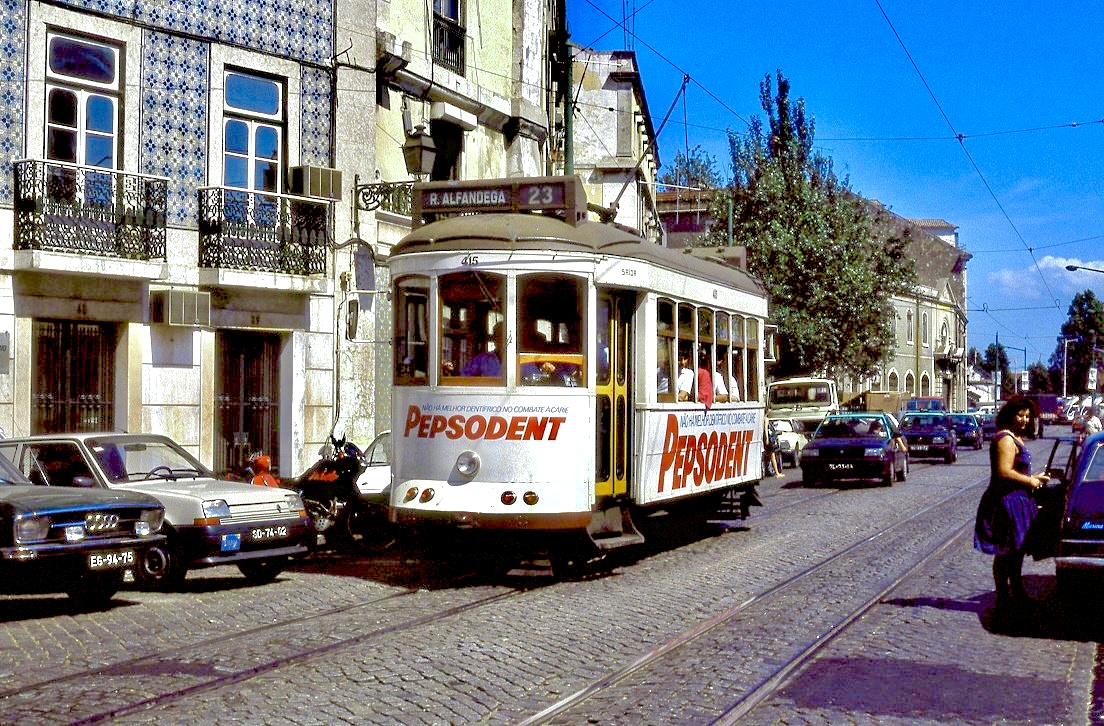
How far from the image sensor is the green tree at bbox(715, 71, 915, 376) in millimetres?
42906

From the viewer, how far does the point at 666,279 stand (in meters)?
14.1

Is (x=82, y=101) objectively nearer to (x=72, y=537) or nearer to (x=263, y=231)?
(x=263, y=231)

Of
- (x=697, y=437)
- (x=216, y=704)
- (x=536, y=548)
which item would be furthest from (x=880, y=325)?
(x=216, y=704)

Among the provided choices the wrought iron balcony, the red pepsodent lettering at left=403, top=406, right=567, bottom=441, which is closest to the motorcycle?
the red pepsodent lettering at left=403, top=406, right=567, bottom=441

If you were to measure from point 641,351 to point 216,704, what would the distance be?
7022 millimetres

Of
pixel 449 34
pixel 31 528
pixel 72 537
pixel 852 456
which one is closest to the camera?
pixel 31 528

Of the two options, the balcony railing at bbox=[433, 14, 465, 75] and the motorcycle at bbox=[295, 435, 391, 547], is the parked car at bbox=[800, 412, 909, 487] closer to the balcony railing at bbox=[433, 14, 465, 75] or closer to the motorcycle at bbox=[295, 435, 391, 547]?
the balcony railing at bbox=[433, 14, 465, 75]

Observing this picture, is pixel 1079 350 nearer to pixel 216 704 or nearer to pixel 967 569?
pixel 967 569

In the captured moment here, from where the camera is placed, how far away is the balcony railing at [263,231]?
20.9m

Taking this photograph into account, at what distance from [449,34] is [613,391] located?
1502 centimetres

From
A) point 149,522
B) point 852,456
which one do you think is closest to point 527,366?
point 149,522

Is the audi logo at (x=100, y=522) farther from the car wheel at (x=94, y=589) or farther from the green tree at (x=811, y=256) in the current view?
the green tree at (x=811, y=256)

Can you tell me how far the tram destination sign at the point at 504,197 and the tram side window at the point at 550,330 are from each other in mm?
795

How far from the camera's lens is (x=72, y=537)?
35.6 feet
